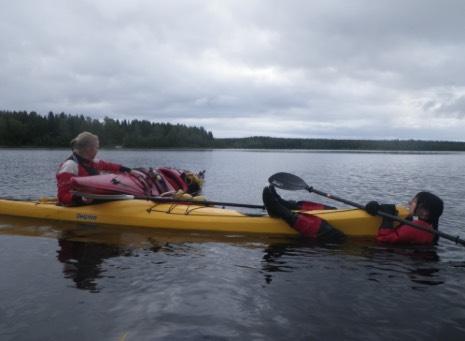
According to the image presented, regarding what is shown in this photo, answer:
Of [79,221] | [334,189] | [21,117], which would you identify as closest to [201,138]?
[21,117]

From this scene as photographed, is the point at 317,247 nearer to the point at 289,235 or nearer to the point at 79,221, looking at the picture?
the point at 289,235

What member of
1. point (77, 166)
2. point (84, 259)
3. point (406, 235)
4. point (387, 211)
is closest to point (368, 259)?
point (406, 235)

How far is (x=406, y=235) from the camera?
7824 millimetres

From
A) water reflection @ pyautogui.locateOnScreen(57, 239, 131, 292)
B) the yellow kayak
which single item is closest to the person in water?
the yellow kayak

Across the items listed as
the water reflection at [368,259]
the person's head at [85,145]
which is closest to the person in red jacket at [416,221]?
the water reflection at [368,259]

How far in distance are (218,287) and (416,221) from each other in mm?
4146

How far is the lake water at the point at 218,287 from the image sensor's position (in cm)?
462

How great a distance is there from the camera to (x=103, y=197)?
9.13m

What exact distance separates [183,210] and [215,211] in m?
0.68

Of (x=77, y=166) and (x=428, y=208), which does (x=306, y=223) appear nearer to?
(x=428, y=208)

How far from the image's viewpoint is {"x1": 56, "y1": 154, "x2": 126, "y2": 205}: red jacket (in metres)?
9.05

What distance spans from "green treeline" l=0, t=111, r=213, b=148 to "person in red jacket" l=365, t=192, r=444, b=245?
288ft

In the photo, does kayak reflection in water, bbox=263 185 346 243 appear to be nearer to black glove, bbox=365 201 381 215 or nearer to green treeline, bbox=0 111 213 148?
black glove, bbox=365 201 381 215

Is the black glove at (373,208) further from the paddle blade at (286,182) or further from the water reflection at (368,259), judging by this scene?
the paddle blade at (286,182)
